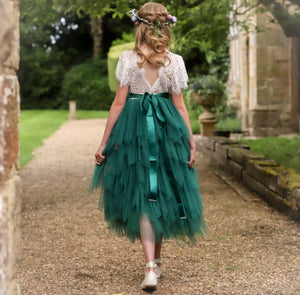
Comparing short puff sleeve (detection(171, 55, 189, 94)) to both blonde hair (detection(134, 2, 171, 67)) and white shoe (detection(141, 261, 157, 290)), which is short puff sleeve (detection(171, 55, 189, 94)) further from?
Answer: white shoe (detection(141, 261, 157, 290))

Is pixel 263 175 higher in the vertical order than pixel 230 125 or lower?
lower

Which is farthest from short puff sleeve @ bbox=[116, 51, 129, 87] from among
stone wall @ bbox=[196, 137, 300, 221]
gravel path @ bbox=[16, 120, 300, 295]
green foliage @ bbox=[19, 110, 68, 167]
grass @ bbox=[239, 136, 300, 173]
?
green foliage @ bbox=[19, 110, 68, 167]

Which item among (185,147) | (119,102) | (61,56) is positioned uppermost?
Result: (61,56)

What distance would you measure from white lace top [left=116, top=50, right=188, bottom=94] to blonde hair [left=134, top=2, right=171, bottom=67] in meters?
0.05

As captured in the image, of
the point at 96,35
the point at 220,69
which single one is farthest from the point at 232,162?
the point at 96,35

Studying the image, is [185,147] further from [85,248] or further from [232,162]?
[232,162]

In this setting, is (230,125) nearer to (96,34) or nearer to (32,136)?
(32,136)

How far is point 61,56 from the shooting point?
1227 inches

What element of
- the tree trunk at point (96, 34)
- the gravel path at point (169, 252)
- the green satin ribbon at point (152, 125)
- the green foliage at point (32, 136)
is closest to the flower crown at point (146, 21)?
the green satin ribbon at point (152, 125)

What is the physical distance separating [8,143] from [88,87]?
26687 mm

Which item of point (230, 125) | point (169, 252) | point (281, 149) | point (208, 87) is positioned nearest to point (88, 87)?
point (230, 125)

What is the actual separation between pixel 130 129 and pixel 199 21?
5.26m

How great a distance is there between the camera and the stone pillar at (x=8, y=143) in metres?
2.00

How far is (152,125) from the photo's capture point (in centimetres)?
317
